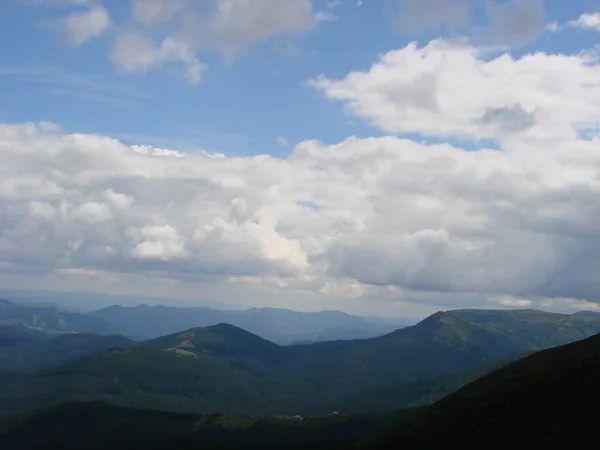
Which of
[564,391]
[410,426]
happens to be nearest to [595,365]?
[564,391]

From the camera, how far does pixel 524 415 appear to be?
169750 millimetres

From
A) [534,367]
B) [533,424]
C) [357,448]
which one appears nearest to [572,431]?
[533,424]

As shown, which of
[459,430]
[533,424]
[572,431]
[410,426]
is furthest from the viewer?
[410,426]

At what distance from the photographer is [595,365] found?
179750 millimetres

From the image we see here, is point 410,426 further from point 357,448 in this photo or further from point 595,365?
point 595,365

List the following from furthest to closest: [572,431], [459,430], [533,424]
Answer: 1. [459,430]
2. [533,424]
3. [572,431]

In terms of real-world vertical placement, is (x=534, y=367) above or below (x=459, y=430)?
above

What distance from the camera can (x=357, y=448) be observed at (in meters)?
196

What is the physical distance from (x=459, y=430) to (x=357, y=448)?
37.5 m

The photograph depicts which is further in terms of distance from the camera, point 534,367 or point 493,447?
point 534,367

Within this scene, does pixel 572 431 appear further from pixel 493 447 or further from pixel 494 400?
pixel 494 400

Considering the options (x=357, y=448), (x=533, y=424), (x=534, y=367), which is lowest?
(x=357, y=448)

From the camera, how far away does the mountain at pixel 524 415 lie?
15488 centimetres

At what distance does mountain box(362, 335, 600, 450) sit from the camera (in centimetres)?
15488
